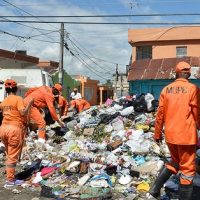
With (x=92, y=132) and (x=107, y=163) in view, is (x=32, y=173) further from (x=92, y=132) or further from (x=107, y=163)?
(x=92, y=132)

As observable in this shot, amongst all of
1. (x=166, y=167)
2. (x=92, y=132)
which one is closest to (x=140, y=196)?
(x=166, y=167)

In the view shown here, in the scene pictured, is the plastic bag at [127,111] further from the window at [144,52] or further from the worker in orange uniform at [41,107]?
the window at [144,52]

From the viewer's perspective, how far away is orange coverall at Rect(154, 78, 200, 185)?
5219 millimetres

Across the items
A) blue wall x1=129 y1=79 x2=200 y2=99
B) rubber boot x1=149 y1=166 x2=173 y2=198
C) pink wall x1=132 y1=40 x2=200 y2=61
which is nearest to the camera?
rubber boot x1=149 y1=166 x2=173 y2=198

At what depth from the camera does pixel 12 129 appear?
691 centimetres

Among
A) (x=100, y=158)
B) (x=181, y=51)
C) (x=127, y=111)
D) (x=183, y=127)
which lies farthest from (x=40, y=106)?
(x=181, y=51)

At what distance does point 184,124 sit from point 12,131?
2841 mm

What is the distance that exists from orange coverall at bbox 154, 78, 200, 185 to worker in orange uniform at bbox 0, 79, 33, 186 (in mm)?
2520

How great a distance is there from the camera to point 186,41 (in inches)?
1227

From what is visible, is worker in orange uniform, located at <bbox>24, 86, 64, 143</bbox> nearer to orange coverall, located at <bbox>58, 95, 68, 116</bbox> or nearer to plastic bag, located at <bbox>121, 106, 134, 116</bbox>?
plastic bag, located at <bbox>121, 106, 134, 116</bbox>

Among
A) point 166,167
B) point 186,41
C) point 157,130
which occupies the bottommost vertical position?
point 166,167

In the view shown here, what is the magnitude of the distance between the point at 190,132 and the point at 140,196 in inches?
58.1

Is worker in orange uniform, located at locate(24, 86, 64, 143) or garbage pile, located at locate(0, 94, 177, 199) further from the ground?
worker in orange uniform, located at locate(24, 86, 64, 143)

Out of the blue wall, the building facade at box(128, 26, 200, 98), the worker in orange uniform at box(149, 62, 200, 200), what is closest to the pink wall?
the building facade at box(128, 26, 200, 98)
